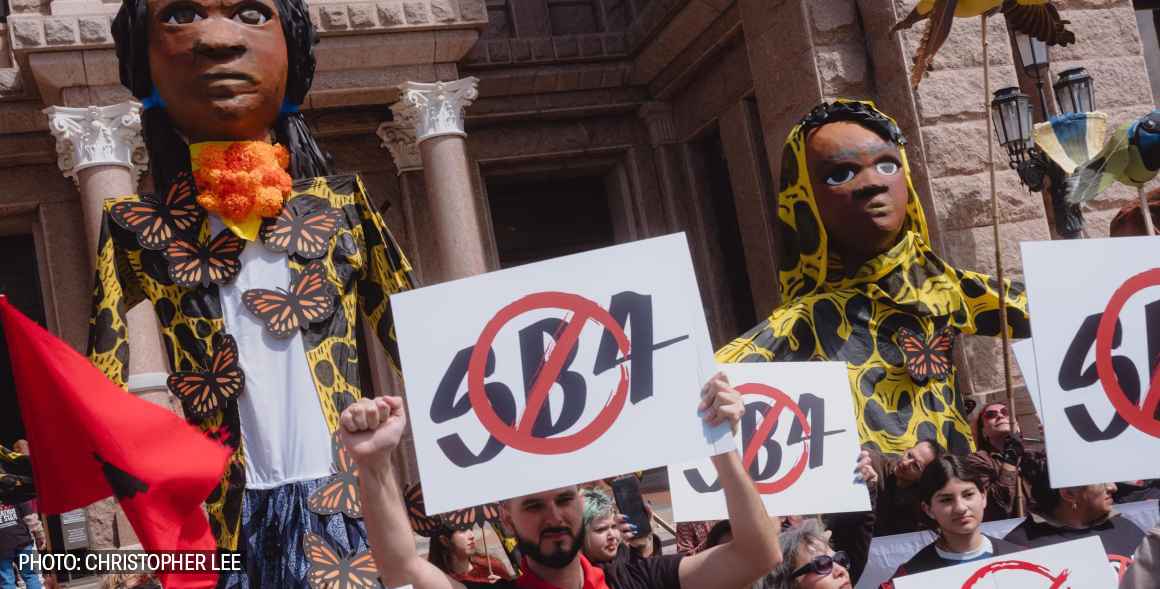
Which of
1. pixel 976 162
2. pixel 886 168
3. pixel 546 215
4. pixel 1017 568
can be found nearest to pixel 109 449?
pixel 1017 568

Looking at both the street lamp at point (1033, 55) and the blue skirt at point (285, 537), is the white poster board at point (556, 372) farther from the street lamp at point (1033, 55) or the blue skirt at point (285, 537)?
the street lamp at point (1033, 55)

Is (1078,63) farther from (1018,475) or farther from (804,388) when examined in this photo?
(804,388)

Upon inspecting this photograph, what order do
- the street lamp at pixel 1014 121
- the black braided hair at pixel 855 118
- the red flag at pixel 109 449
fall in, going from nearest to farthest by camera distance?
the red flag at pixel 109 449
the black braided hair at pixel 855 118
the street lamp at pixel 1014 121

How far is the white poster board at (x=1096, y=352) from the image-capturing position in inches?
127

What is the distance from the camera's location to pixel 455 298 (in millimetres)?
2646

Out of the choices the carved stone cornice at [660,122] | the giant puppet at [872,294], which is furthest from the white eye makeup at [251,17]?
the carved stone cornice at [660,122]

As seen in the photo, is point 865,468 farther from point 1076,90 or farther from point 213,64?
point 1076,90

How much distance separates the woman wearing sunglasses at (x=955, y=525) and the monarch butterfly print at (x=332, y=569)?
151 centimetres

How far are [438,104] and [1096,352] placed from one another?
7292 millimetres

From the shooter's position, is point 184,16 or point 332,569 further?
point 184,16

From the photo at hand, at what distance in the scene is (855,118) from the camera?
4.71m

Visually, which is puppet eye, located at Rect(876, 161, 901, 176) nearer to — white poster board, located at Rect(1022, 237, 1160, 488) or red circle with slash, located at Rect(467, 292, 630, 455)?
white poster board, located at Rect(1022, 237, 1160, 488)

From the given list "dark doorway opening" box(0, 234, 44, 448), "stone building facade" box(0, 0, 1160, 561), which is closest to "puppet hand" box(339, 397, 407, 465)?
"stone building facade" box(0, 0, 1160, 561)

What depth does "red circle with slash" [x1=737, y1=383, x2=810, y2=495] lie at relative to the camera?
12.3 feet
